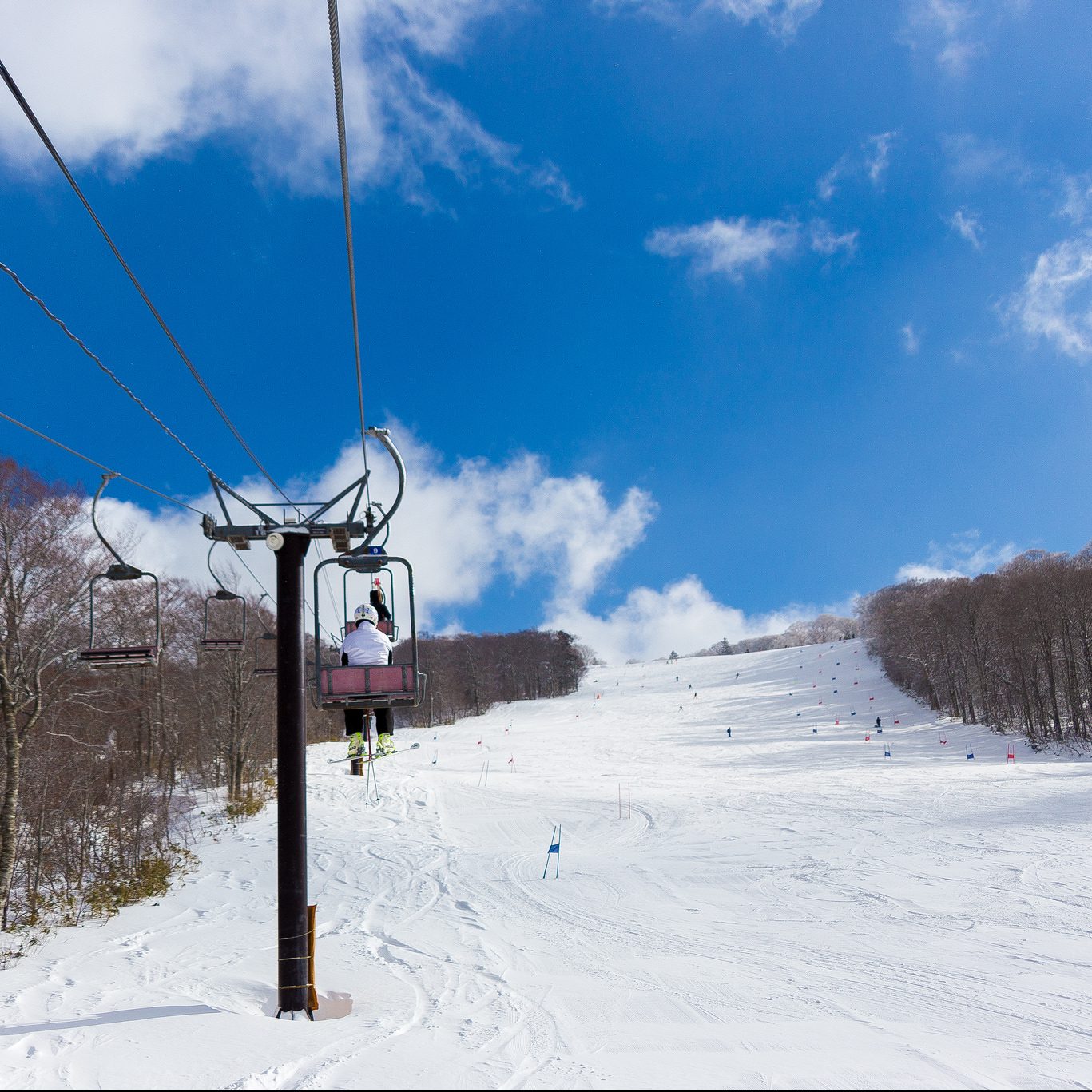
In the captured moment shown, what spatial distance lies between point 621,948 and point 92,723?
20.3 meters

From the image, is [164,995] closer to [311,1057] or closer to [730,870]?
[311,1057]

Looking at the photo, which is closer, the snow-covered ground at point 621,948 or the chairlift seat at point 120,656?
the snow-covered ground at point 621,948

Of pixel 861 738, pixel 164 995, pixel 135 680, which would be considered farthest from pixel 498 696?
pixel 164 995

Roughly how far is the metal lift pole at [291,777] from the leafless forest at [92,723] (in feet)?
4.22

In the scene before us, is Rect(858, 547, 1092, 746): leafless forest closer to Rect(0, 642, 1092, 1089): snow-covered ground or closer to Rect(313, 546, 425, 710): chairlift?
Rect(0, 642, 1092, 1089): snow-covered ground

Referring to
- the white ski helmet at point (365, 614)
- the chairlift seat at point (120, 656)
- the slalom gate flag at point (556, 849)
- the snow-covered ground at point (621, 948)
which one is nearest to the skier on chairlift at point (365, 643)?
the white ski helmet at point (365, 614)

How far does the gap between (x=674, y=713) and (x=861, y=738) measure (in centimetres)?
1999

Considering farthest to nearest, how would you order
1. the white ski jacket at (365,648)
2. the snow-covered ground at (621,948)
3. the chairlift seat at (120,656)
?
1. the white ski jacket at (365,648)
2. the chairlift seat at (120,656)
3. the snow-covered ground at (621,948)

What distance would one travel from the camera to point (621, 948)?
1329 centimetres

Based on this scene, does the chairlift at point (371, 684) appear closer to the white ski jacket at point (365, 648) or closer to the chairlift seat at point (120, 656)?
the white ski jacket at point (365, 648)

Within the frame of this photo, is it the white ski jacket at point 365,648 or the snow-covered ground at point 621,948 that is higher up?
the white ski jacket at point 365,648

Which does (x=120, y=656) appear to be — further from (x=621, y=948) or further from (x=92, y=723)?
(x=92, y=723)

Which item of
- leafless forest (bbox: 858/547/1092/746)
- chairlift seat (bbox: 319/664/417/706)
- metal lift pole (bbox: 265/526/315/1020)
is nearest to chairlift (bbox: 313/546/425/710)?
chairlift seat (bbox: 319/664/417/706)

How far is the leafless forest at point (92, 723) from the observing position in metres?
17.7
